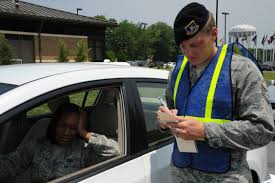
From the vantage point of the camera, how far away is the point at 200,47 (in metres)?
1.98

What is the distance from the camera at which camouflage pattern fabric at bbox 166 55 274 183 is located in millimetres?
1887

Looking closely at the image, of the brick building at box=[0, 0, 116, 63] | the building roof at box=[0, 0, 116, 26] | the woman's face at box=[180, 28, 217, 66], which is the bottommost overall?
the woman's face at box=[180, 28, 217, 66]

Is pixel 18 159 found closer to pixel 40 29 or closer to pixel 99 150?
pixel 99 150

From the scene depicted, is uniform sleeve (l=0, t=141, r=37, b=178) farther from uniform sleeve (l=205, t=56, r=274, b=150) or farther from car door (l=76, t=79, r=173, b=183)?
uniform sleeve (l=205, t=56, r=274, b=150)

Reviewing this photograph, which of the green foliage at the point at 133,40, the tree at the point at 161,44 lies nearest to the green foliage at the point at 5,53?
the green foliage at the point at 133,40

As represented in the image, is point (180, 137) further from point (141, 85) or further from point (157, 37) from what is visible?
point (157, 37)

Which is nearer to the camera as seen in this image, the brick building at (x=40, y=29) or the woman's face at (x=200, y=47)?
the woman's face at (x=200, y=47)

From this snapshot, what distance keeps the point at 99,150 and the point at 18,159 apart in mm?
528

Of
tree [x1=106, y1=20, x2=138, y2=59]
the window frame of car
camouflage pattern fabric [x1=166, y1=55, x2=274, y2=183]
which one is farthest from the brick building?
tree [x1=106, y1=20, x2=138, y2=59]

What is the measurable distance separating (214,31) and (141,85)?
0.86 metres

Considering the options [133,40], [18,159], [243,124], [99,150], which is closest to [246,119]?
[243,124]

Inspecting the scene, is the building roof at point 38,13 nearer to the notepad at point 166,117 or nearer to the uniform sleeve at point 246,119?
the notepad at point 166,117

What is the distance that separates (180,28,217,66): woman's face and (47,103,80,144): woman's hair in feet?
3.36

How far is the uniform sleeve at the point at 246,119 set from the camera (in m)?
1.88
